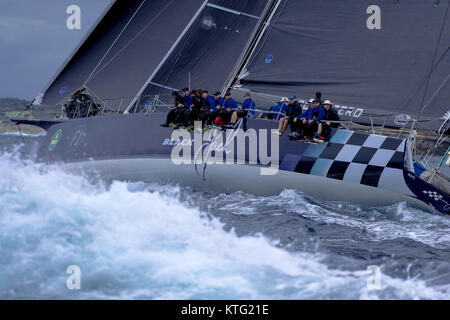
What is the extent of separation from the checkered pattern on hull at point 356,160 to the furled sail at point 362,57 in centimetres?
101

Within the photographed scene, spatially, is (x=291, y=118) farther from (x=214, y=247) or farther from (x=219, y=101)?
(x=214, y=247)

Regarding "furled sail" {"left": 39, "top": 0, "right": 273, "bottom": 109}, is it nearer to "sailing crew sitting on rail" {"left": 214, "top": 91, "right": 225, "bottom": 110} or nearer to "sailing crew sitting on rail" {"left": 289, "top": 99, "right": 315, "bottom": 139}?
"sailing crew sitting on rail" {"left": 214, "top": 91, "right": 225, "bottom": 110}

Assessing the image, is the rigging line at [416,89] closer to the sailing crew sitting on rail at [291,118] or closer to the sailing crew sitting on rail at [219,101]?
the sailing crew sitting on rail at [291,118]

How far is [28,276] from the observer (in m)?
4.91

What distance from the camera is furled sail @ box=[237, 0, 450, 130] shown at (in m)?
9.48

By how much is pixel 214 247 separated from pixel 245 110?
4.35m

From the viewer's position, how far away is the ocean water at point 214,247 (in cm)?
470

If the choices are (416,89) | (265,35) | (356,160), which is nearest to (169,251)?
(356,160)

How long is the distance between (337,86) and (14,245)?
6194 millimetres

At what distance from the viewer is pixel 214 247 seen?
5637 millimetres

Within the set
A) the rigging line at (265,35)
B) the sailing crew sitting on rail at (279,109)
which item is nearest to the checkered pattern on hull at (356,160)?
the sailing crew sitting on rail at (279,109)

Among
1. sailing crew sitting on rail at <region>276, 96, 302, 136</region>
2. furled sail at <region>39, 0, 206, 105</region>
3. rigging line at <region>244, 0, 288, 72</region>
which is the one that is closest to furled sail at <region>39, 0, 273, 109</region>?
furled sail at <region>39, 0, 206, 105</region>

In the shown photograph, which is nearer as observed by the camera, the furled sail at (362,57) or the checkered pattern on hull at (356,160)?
the checkered pattern on hull at (356,160)
